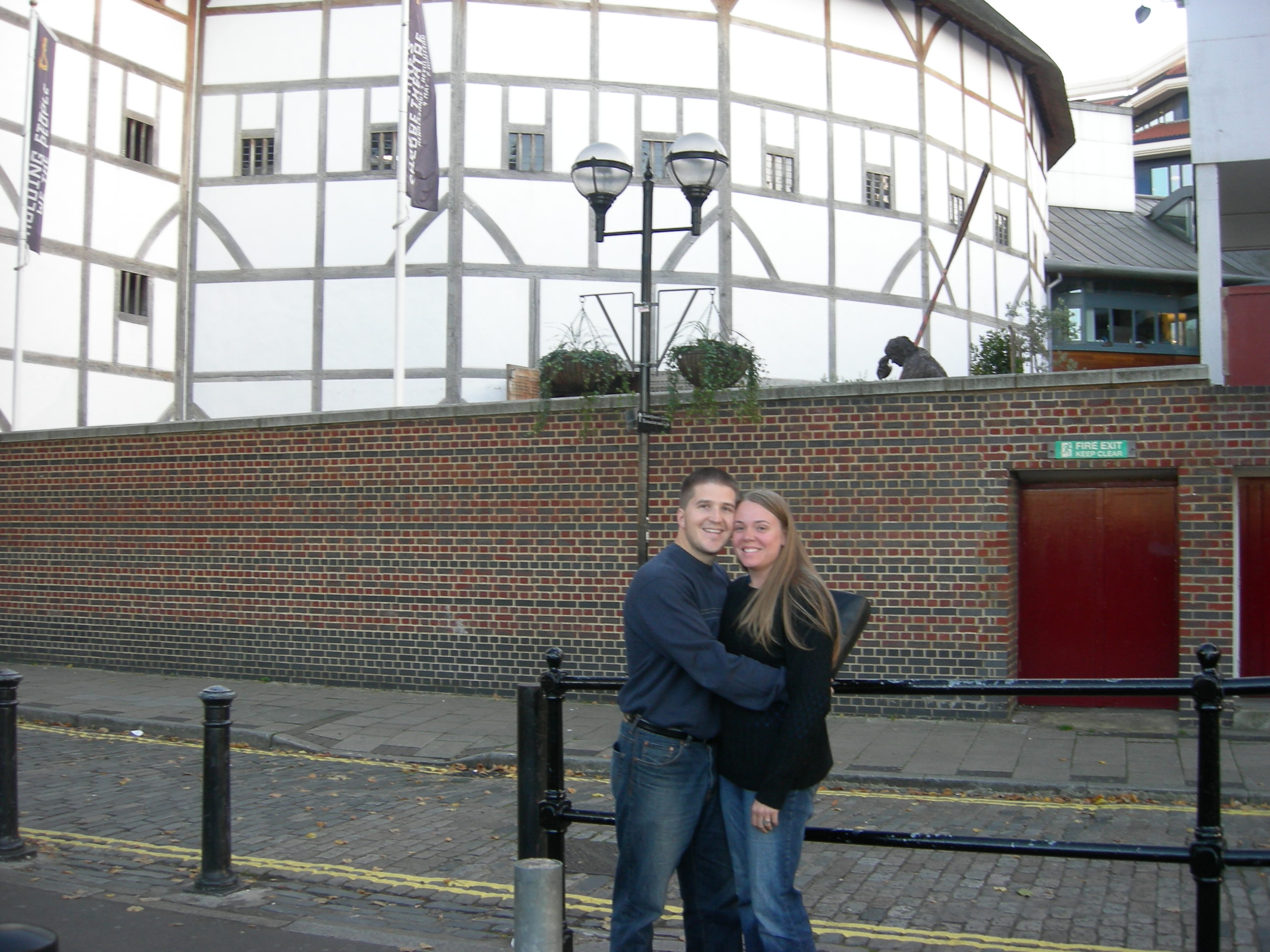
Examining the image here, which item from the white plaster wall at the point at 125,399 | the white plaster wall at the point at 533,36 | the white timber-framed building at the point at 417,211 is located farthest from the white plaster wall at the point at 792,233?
the white plaster wall at the point at 125,399

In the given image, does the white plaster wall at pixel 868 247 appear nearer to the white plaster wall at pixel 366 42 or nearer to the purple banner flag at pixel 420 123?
the purple banner flag at pixel 420 123

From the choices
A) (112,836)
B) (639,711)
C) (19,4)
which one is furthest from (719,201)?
(639,711)

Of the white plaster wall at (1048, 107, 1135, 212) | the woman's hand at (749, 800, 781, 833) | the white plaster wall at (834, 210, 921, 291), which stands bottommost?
the woman's hand at (749, 800, 781, 833)

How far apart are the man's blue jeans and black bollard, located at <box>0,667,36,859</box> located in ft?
12.4

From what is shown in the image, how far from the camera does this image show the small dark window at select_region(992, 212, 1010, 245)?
839 inches

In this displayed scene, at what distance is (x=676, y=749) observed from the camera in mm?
3477

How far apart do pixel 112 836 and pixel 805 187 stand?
15066 mm

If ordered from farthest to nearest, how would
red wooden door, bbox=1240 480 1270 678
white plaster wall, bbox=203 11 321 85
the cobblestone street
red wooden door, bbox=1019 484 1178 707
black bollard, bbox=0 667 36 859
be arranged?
white plaster wall, bbox=203 11 321 85
red wooden door, bbox=1019 484 1178 707
red wooden door, bbox=1240 480 1270 678
black bollard, bbox=0 667 36 859
the cobblestone street

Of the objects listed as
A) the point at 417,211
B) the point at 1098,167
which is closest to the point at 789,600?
the point at 417,211

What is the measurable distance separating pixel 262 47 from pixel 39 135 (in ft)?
12.7

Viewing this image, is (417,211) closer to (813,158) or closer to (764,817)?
(813,158)

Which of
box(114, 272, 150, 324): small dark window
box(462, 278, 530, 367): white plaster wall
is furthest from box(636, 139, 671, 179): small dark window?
box(114, 272, 150, 324): small dark window

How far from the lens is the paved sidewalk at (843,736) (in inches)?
295

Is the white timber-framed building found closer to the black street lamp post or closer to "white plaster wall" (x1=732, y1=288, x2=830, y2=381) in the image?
"white plaster wall" (x1=732, y1=288, x2=830, y2=381)
